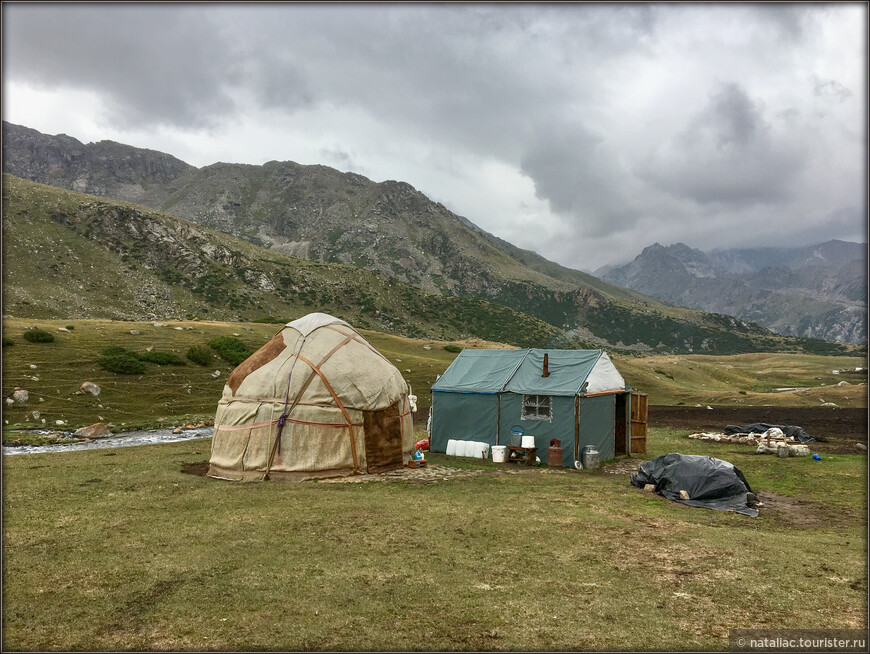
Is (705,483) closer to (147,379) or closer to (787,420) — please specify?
(787,420)

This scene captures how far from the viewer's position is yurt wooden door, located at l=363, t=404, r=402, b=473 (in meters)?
16.0

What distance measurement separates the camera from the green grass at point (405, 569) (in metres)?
6.06

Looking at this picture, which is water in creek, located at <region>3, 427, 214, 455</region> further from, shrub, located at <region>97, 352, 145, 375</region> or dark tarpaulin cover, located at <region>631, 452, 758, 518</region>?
dark tarpaulin cover, located at <region>631, 452, 758, 518</region>

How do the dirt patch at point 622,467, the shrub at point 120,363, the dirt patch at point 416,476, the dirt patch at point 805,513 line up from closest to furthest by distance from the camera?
1. the dirt patch at point 805,513
2. the dirt patch at point 416,476
3. the dirt patch at point 622,467
4. the shrub at point 120,363

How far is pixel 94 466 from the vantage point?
53.9 ft

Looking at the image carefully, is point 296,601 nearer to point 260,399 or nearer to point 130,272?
point 260,399

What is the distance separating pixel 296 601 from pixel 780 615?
6170 mm

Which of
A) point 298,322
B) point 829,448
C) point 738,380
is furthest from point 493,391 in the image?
point 738,380

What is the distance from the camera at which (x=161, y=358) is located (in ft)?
118

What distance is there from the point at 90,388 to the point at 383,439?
23272mm

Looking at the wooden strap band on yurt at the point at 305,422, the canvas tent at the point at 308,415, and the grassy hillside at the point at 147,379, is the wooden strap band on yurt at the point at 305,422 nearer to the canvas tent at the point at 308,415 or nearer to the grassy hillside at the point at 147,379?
the canvas tent at the point at 308,415

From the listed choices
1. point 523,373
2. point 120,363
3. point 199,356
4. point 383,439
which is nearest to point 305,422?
point 383,439

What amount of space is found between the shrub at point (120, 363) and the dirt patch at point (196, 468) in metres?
19.7

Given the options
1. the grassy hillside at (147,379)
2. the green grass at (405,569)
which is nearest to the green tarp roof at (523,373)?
the green grass at (405,569)
